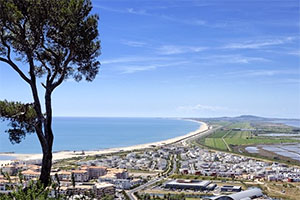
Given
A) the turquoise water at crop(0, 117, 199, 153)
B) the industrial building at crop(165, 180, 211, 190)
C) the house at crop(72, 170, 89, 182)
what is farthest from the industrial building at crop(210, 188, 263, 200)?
the turquoise water at crop(0, 117, 199, 153)

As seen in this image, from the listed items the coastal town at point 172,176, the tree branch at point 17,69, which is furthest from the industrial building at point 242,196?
the tree branch at point 17,69

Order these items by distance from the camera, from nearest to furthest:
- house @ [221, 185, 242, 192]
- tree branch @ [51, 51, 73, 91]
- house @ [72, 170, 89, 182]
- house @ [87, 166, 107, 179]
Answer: tree branch @ [51, 51, 73, 91] < house @ [221, 185, 242, 192] < house @ [72, 170, 89, 182] < house @ [87, 166, 107, 179]

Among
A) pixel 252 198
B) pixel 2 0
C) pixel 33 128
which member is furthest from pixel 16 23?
pixel 252 198

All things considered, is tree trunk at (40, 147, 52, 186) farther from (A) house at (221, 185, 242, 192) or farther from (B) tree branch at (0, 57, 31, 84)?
(A) house at (221, 185, 242, 192)

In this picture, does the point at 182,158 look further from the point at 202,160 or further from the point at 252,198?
the point at 252,198

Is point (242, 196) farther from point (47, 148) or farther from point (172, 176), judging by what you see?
point (47, 148)

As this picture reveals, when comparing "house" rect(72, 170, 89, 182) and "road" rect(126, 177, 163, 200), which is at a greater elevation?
"house" rect(72, 170, 89, 182)

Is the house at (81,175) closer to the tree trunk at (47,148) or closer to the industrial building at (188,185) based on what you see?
the industrial building at (188,185)

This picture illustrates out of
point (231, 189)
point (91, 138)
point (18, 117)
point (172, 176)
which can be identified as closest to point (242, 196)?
Answer: point (231, 189)

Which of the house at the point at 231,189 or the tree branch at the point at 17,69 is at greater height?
the tree branch at the point at 17,69
